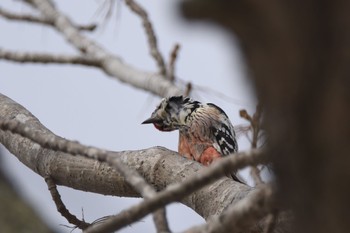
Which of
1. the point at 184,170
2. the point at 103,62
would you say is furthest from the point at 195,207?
the point at 103,62

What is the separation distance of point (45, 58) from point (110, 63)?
22 cm

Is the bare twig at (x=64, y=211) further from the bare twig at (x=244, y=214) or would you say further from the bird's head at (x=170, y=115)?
the bird's head at (x=170, y=115)

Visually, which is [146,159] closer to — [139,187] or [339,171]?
[139,187]

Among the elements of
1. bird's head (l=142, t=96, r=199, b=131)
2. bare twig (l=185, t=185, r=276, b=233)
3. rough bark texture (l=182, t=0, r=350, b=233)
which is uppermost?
bird's head (l=142, t=96, r=199, b=131)

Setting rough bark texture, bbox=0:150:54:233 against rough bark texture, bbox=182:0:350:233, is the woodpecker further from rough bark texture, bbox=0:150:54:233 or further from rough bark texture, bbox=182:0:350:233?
rough bark texture, bbox=182:0:350:233

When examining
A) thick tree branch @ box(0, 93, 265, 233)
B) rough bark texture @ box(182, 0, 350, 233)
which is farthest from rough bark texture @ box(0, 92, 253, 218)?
rough bark texture @ box(182, 0, 350, 233)

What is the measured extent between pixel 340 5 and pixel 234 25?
0.10 m

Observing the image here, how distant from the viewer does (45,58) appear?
240 centimetres

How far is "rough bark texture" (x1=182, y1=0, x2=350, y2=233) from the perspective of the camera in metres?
0.64

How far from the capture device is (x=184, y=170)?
2.68 m

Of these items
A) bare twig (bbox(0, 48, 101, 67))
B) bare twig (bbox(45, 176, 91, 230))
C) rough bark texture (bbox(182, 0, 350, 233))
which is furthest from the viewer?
bare twig (bbox(45, 176, 91, 230))

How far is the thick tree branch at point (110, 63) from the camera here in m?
2.39

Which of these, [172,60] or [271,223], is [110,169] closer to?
[172,60]

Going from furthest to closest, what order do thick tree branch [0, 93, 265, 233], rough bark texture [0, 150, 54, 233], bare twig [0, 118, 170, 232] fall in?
thick tree branch [0, 93, 265, 233]
bare twig [0, 118, 170, 232]
rough bark texture [0, 150, 54, 233]
